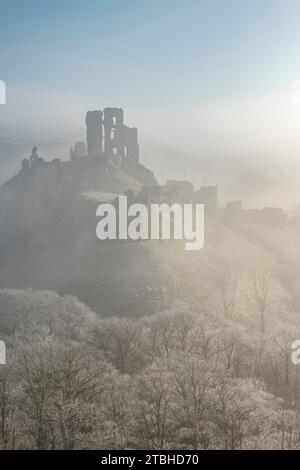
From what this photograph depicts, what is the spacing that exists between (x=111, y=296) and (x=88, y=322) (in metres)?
18.3

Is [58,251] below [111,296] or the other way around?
the other way around

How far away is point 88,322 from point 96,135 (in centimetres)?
11490

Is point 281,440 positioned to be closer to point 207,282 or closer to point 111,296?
point 111,296

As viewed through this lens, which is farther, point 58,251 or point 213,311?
point 58,251

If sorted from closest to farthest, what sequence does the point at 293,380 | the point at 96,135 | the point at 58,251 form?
the point at 293,380
the point at 58,251
the point at 96,135

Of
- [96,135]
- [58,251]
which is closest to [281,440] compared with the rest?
[58,251]

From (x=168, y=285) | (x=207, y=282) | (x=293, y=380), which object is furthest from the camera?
(x=207, y=282)

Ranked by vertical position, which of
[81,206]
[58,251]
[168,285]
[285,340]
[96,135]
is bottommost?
[285,340]

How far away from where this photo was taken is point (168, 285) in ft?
313

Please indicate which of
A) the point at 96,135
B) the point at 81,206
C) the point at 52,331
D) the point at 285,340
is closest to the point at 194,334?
the point at 285,340

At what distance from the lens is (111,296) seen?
92.5 m
